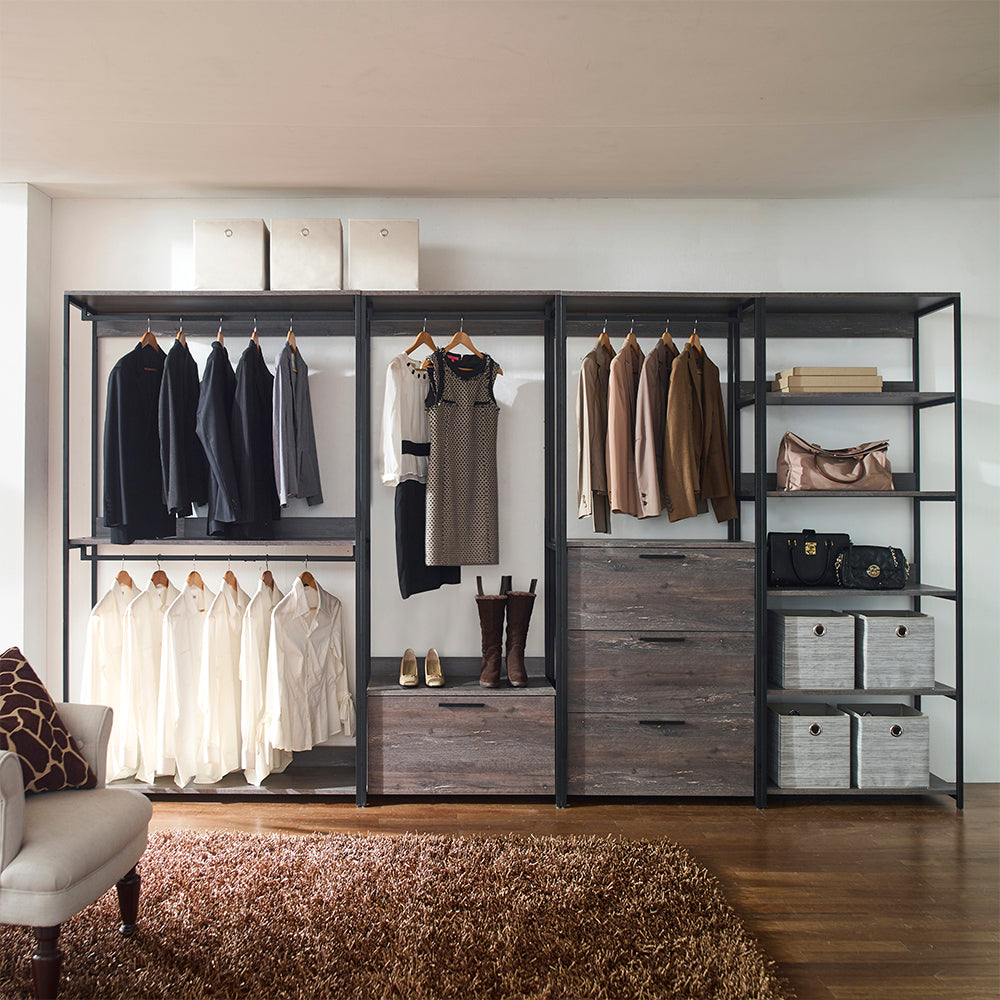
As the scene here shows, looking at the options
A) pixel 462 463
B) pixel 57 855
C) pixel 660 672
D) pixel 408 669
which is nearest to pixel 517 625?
pixel 408 669

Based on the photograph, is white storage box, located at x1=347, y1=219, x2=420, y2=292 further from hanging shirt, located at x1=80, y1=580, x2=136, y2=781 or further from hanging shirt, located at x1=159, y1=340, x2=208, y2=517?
hanging shirt, located at x1=80, y1=580, x2=136, y2=781

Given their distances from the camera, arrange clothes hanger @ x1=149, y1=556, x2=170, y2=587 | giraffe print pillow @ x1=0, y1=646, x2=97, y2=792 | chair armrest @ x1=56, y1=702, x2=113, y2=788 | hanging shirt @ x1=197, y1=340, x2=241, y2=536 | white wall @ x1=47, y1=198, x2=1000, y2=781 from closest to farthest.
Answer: giraffe print pillow @ x1=0, y1=646, x2=97, y2=792
chair armrest @ x1=56, y1=702, x2=113, y2=788
hanging shirt @ x1=197, y1=340, x2=241, y2=536
clothes hanger @ x1=149, y1=556, x2=170, y2=587
white wall @ x1=47, y1=198, x2=1000, y2=781

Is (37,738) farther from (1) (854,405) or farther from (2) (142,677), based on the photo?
(1) (854,405)

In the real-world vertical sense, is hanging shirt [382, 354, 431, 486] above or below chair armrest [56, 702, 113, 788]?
above

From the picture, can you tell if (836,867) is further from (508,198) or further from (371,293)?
(508,198)

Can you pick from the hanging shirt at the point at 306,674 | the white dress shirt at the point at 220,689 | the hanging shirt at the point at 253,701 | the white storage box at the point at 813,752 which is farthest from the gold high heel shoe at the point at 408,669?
the white storage box at the point at 813,752

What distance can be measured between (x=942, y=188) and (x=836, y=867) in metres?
2.97

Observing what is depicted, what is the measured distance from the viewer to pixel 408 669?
3.44 metres

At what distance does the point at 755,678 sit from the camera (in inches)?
129

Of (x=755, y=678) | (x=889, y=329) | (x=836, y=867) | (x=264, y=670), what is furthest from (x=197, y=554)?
(x=889, y=329)

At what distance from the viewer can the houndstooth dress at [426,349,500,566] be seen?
3.38 metres

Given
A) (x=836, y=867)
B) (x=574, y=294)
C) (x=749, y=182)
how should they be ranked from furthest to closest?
(x=749, y=182) → (x=574, y=294) → (x=836, y=867)

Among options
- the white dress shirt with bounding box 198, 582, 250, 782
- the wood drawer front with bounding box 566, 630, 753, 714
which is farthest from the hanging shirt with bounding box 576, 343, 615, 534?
the white dress shirt with bounding box 198, 582, 250, 782

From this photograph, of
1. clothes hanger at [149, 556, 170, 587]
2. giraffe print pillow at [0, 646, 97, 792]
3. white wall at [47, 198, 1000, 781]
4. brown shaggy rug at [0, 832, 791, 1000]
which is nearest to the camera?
brown shaggy rug at [0, 832, 791, 1000]
